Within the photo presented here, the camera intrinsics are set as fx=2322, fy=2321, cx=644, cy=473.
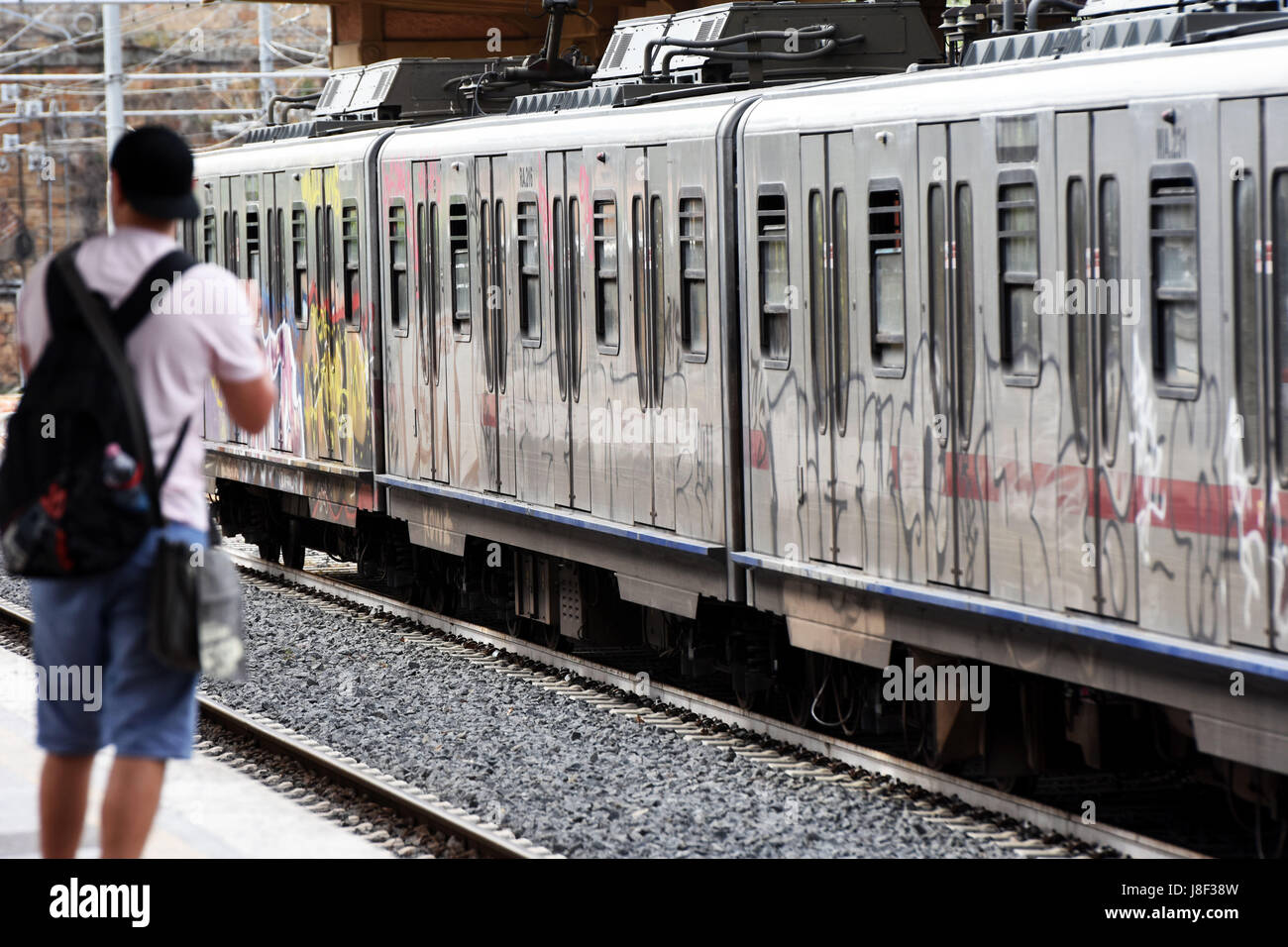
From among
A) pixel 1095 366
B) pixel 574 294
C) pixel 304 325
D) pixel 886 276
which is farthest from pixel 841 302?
pixel 304 325

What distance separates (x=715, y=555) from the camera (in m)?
12.0

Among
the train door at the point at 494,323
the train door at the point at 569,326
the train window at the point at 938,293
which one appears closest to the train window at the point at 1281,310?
the train window at the point at 938,293

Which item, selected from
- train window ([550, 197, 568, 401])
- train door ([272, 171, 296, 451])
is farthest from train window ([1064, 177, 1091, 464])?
train door ([272, 171, 296, 451])

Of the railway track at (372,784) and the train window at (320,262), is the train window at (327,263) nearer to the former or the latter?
the train window at (320,262)

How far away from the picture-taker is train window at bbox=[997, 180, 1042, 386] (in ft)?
29.9

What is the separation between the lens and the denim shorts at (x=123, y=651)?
19.0 ft

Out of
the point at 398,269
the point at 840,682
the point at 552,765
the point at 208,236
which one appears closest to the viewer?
the point at 552,765

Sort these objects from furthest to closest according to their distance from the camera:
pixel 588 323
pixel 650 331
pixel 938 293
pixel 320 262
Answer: pixel 320 262, pixel 588 323, pixel 650 331, pixel 938 293

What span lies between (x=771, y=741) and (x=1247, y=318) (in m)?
4.62

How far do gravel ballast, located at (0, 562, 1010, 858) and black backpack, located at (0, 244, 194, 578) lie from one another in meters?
3.87

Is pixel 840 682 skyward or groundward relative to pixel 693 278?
groundward

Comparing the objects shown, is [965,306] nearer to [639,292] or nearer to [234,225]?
[639,292]

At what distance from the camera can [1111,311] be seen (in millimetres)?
8594
